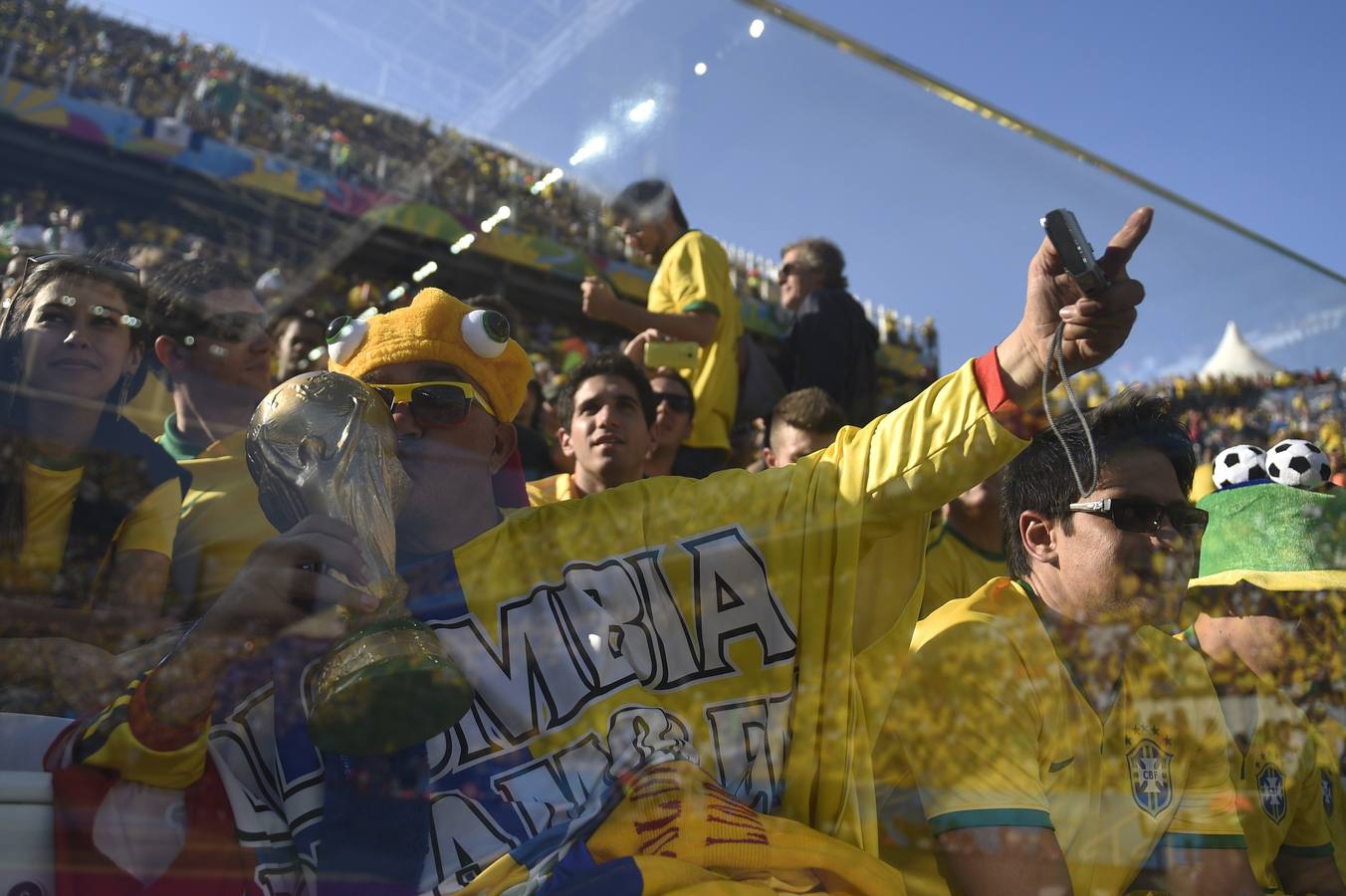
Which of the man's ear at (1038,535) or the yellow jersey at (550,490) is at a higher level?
the yellow jersey at (550,490)

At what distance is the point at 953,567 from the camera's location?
4.46 feet

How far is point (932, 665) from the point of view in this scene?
3.81 feet

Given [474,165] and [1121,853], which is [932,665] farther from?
[474,165]

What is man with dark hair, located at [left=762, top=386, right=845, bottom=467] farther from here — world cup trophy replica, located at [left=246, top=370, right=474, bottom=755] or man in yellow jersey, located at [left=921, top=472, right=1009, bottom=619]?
world cup trophy replica, located at [left=246, top=370, right=474, bottom=755]

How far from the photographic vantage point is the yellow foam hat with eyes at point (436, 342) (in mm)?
1260

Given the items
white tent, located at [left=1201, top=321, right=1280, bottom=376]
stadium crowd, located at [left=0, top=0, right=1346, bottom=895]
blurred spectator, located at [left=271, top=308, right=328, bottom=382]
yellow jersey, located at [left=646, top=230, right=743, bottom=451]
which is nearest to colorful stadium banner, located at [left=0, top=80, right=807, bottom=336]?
yellow jersey, located at [left=646, top=230, right=743, bottom=451]

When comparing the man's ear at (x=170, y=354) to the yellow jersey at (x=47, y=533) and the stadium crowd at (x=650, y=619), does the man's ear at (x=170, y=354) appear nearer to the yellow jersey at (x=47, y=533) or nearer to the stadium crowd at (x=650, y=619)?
the stadium crowd at (x=650, y=619)

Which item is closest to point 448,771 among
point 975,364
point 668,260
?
point 975,364

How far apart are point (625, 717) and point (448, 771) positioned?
0.67 feet

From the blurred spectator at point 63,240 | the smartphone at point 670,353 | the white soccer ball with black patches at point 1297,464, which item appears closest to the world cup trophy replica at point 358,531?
the blurred spectator at point 63,240

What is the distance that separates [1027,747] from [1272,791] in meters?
0.54

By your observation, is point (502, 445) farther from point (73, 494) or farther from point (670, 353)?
point (670, 353)

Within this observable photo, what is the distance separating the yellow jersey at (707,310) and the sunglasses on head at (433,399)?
0.43 metres

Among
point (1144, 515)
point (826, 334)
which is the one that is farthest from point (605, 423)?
point (1144, 515)
